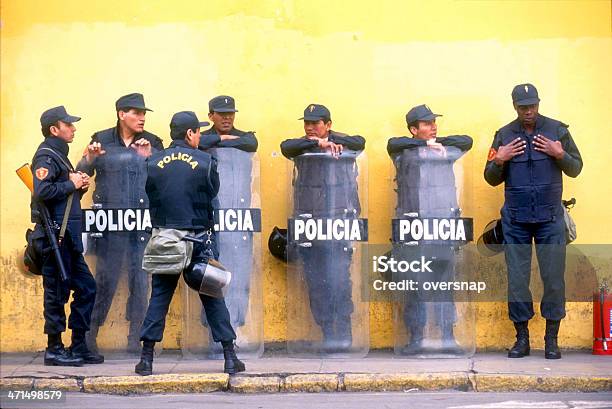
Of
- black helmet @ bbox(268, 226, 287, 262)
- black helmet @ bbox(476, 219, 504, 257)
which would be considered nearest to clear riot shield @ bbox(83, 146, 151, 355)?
black helmet @ bbox(268, 226, 287, 262)

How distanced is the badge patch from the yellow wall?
1.14 meters

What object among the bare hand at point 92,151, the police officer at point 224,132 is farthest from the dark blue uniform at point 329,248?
the bare hand at point 92,151

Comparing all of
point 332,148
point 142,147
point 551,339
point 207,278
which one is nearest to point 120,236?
point 142,147

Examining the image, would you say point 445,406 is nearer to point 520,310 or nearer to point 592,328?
point 520,310

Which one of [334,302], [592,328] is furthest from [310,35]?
[592,328]

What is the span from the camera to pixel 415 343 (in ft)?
33.5

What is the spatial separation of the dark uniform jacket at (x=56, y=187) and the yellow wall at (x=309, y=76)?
3.11ft

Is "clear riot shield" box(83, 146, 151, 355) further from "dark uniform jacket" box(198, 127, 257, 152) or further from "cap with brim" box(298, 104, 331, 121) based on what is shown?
"cap with brim" box(298, 104, 331, 121)

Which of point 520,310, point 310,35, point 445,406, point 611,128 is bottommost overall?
point 445,406

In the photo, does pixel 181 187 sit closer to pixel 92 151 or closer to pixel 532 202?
pixel 92 151

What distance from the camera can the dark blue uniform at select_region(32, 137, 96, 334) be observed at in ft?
31.5

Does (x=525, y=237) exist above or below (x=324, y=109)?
below

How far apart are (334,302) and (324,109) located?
156 cm

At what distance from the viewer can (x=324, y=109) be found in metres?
10.2
